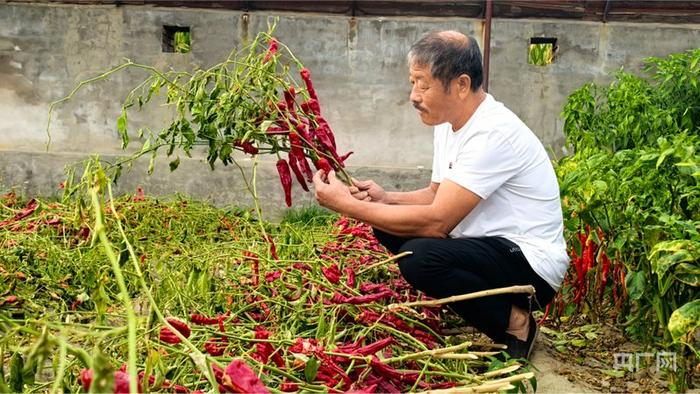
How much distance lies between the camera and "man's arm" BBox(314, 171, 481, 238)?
10.4 ft

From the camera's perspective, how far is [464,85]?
3.27 m

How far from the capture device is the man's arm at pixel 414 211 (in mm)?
3178

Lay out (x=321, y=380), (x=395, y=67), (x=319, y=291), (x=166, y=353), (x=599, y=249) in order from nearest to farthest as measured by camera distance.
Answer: (x=321, y=380)
(x=166, y=353)
(x=319, y=291)
(x=599, y=249)
(x=395, y=67)

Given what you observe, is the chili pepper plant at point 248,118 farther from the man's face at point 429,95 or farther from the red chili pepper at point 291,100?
the man's face at point 429,95

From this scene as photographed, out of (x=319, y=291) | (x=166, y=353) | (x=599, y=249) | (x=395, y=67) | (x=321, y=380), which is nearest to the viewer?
(x=321, y=380)

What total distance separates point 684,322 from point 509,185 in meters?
0.81

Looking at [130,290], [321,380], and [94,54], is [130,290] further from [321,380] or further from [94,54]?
[94,54]

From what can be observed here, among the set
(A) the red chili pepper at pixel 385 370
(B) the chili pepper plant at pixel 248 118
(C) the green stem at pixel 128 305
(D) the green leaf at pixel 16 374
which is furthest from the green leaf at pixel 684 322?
(D) the green leaf at pixel 16 374

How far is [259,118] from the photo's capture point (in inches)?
135

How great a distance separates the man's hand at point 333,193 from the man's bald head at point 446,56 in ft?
1.82

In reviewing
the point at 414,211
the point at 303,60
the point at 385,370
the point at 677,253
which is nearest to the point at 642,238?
the point at 677,253

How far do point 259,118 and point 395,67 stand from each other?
415 cm

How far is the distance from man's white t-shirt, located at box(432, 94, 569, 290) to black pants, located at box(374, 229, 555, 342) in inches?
2.5

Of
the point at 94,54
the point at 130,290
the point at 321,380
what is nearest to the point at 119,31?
the point at 94,54
